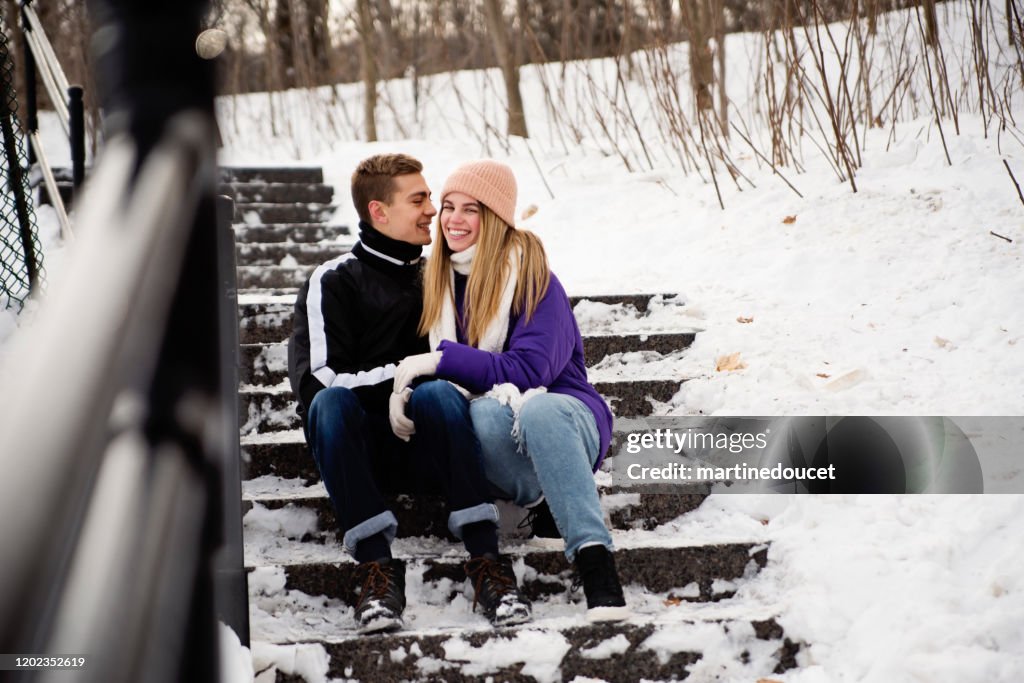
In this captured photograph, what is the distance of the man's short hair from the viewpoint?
2459 mm

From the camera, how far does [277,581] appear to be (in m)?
2.10

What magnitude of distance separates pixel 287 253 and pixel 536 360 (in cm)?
281

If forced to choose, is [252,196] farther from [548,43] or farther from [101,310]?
[548,43]

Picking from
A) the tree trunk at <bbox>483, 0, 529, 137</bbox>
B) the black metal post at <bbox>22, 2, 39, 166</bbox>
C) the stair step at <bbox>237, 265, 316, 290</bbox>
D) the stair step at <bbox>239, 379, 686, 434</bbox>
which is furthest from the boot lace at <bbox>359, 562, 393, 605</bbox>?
the tree trunk at <bbox>483, 0, 529, 137</bbox>

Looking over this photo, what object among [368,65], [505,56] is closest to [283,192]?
[505,56]

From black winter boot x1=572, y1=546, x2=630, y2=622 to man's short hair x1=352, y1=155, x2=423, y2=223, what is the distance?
3.72 ft

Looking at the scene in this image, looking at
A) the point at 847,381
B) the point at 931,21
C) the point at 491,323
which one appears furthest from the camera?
the point at 931,21

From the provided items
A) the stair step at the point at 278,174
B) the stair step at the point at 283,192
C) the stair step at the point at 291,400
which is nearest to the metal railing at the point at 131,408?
the stair step at the point at 291,400

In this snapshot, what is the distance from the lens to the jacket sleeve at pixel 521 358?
7.20 ft

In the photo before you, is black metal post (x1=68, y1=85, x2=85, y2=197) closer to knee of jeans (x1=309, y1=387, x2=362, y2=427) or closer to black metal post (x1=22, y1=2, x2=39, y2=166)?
black metal post (x1=22, y1=2, x2=39, y2=166)

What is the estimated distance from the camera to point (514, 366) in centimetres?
221

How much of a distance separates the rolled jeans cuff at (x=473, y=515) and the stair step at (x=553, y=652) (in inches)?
10.2

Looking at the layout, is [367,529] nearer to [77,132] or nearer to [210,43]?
[210,43]

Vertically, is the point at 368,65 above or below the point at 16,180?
above
